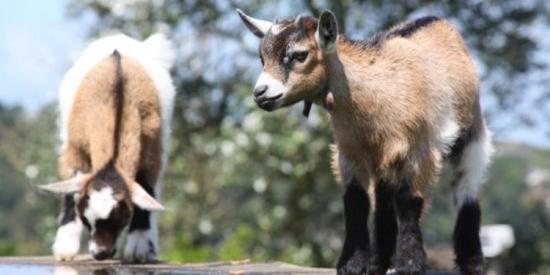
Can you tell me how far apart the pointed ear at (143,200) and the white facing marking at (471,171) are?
2638mm

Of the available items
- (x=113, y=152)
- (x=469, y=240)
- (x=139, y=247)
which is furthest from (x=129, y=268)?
(x=469, y=240)

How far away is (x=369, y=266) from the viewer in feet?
25.9

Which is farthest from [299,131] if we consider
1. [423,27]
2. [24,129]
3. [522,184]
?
[522,184]

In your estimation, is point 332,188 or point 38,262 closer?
point 38,262

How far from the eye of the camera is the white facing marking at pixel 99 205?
9.91 m

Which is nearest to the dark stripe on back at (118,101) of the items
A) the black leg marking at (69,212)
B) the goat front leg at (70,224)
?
the goat front leg at (70,224)

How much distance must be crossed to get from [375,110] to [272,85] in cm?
72

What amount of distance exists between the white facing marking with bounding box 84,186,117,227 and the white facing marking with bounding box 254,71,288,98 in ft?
9.94

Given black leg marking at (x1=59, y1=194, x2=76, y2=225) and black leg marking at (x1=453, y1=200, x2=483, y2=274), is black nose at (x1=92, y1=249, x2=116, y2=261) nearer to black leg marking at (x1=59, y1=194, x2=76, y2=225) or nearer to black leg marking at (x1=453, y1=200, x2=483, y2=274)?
black leg marking at (x1=59, y1=194, x2=76, y2=225)

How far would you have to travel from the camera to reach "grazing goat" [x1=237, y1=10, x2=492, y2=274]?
7.39 m

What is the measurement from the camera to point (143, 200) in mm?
10109

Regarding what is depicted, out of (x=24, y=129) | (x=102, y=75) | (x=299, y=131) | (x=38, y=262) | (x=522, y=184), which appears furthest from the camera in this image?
(x=522, y=184)

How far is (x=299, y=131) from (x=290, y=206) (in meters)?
1.56

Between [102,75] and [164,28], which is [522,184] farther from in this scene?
[102,75]
